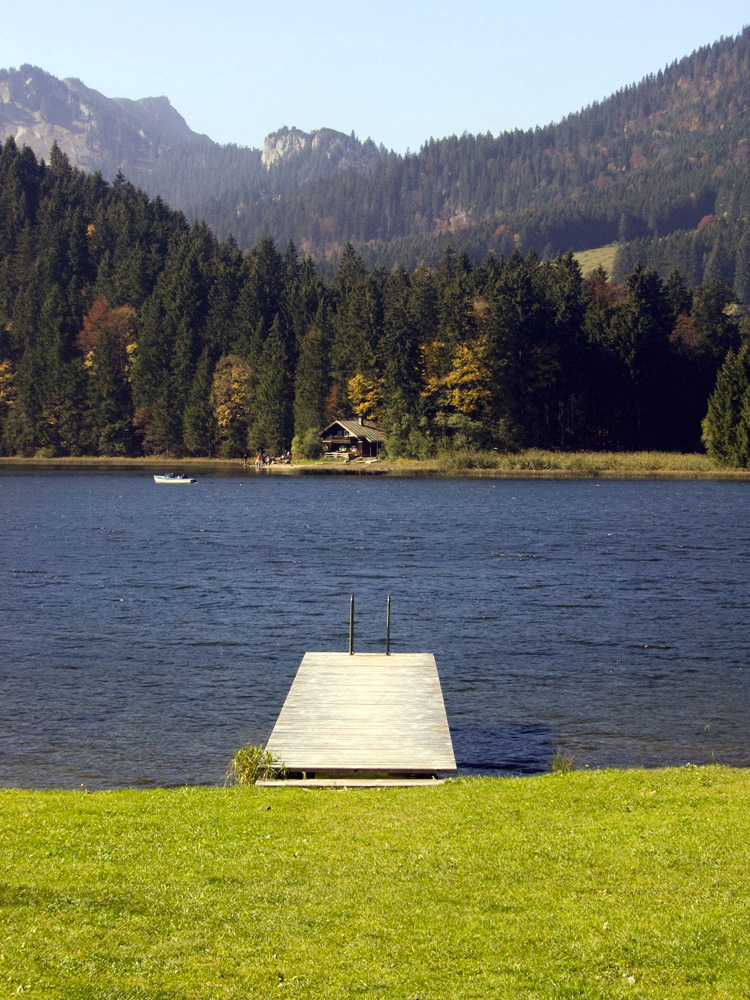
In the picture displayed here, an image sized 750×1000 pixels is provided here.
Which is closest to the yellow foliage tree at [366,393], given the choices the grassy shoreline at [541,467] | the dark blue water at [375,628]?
the grassy shoreline at [541,467]

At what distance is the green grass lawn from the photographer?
9.59m

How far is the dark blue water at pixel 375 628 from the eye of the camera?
74.5ft

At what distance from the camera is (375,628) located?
37.0 meters

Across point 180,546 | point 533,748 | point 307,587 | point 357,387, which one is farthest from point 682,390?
point 533,748

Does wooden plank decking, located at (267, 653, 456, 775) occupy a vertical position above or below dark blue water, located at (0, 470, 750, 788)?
above

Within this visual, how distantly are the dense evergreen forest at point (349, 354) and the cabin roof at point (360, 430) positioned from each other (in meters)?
2.21

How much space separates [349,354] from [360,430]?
1190 centimetres

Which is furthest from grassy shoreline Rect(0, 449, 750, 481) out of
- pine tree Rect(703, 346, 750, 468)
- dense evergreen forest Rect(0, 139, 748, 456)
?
dense evergreen forest Rect(0, 139, 748, 456)

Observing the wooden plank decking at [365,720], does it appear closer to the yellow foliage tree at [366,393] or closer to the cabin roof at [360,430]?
the cabin roof at [360,430]

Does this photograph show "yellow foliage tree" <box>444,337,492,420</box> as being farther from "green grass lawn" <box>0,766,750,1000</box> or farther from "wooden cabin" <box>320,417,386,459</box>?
"green grass lawn" <box>0,766,750,1000</box>

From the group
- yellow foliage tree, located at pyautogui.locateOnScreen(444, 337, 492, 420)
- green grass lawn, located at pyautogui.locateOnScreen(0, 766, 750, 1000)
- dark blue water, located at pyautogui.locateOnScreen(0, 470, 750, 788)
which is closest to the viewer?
green grass lawn, located at pyautogui.locateOnScreen(0, 766, 750, 1000)

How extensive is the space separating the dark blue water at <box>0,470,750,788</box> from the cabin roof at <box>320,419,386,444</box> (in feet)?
206

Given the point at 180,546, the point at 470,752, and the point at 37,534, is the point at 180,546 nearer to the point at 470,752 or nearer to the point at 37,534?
the point at 37,534

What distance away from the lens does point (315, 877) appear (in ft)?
40.0
